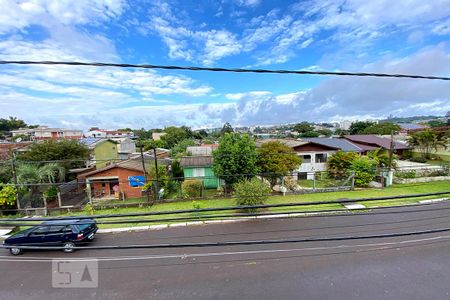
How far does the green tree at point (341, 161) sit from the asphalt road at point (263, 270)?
32.2ft

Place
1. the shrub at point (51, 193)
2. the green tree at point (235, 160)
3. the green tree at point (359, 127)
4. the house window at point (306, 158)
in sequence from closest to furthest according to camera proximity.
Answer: the shrub at point (51, 193), the green tree at point (235, 160), the house window at point (306, 158), the green tree at point (359, 127)

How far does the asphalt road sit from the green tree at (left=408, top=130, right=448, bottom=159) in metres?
24.7

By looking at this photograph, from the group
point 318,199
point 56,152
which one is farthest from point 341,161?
point 56,152

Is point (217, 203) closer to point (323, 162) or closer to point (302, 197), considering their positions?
point (302, 197)

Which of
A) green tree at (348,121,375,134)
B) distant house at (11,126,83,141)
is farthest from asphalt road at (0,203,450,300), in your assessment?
distant house at (11,126,83,141)

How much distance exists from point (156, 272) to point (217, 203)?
841 centimetres

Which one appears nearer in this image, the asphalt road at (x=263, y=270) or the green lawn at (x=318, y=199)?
the asphalt road at (x=263, y=270)

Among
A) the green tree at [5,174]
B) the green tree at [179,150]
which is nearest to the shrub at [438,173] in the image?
the green tree at [179,150]

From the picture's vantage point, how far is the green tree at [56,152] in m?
21.8

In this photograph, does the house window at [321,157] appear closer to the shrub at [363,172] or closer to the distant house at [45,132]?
the shrub at [363,172]

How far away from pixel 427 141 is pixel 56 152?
1676 inches

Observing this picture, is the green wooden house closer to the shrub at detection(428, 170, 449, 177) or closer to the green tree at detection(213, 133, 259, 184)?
the green tree at detection(213, 133, 259, 184)

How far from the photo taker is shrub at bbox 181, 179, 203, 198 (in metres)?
16.8

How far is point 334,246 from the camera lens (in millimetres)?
8875
